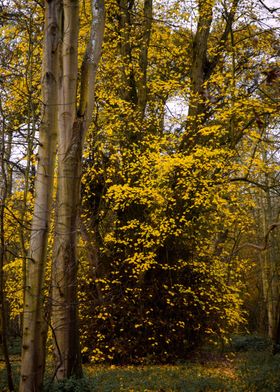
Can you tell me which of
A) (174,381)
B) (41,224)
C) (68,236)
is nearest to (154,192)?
(174,381)

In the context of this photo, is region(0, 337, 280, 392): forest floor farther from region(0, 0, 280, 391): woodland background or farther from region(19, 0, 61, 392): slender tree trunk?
region(0, 0, 280, 391): woodland background

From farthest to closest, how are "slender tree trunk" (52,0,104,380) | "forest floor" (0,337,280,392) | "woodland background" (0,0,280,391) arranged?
"woodland background" (0,0,280,391) < "forest floor" (0,337,280,392) < "slender tree trunk" (52,0,104,380)

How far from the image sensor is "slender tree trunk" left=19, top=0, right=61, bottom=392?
4.40m

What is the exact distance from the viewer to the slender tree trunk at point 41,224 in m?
4.40

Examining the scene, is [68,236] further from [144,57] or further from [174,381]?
[144,57]

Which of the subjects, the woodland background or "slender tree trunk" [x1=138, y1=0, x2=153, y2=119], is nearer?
the woodland background

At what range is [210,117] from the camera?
13367 mm

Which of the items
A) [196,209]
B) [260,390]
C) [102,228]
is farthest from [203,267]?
[260,390]

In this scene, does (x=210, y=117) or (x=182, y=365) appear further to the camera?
(x=210, y=117)

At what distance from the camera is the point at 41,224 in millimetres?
4523

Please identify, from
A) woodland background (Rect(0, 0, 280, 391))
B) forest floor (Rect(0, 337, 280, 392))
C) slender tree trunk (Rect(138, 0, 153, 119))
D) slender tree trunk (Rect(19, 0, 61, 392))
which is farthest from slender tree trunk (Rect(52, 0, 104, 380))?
slender tree trunk (Rect(138, 0, 153, 119))

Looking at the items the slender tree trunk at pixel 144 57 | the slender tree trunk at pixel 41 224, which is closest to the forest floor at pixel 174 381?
the slender tree trunk at pixel 41 224

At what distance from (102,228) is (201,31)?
→ 676 cm

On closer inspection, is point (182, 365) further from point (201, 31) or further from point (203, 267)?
point (201, 31)
